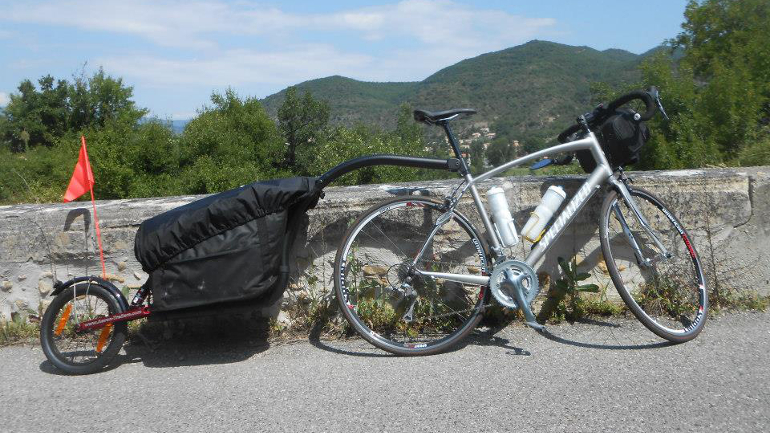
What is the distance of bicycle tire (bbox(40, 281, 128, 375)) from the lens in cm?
378

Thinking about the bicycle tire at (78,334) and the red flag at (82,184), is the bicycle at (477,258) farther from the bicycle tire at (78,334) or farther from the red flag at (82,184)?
the red flag at (82,184)


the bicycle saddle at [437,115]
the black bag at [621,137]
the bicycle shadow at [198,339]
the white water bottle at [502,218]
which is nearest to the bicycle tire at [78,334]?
the bicycle shadow at [198,339]

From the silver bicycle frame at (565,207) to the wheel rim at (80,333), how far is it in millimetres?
1972

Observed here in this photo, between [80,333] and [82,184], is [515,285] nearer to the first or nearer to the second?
[80,333]

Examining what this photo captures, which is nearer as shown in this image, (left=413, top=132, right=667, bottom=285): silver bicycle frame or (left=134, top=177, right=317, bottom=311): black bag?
(left=134, top=177, right=317, bottom=311): black bag

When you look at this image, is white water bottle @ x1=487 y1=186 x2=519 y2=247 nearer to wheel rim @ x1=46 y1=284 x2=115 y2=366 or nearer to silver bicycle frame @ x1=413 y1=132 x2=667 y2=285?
silver bicycle frame @ x1=413 y1=132 x2=667 y2=285

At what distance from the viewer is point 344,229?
14.0ft

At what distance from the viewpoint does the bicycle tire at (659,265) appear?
4.05 metres

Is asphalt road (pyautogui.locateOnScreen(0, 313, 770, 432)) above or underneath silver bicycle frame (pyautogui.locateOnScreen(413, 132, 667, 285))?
underneath

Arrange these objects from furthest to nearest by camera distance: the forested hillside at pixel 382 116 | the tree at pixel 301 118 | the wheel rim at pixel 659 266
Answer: the tree at pixel 301 118, the forested hillside at pixel 382 116, the wheel rim at pixel 659 266

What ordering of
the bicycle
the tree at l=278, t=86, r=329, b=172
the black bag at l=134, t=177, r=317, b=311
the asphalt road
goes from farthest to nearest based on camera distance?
the tree at l=278, t=86, r=329, b=172
the bicycle
the black bag at l=134, t=177, r=317, b=311
the asphalt road

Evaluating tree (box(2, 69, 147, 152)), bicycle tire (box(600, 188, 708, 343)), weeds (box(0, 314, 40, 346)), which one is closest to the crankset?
bicycle tire (box(600, 188, 708, 343))

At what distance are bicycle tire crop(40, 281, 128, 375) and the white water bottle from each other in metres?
2.31

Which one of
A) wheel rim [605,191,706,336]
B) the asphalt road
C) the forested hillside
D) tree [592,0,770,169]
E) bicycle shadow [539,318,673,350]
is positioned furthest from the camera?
the forested hillside
